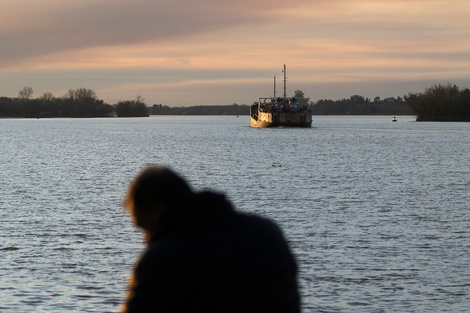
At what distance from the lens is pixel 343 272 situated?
61.5ft

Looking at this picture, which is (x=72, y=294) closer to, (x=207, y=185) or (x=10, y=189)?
(x=10, y=189)

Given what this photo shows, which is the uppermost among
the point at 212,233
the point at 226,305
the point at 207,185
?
Result: the point at 212,233

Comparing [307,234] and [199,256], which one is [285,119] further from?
[199,256]

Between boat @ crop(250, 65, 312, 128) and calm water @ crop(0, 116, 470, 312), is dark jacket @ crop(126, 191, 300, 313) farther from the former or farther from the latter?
boat @ crop(250, 65, 312, 128)

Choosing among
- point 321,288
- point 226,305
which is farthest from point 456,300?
point 226,305

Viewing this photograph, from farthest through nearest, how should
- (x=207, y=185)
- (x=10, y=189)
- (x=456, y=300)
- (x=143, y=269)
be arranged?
(x=207, y=185) < (x=10, y=189) < (x=456, y=300) < (x=143, y=269)

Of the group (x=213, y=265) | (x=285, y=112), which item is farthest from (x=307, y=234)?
(x=285, y=112)

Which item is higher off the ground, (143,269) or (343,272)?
(143,269)

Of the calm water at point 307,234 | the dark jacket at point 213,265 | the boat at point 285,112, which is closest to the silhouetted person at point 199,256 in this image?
the dark jacket at point 213,265

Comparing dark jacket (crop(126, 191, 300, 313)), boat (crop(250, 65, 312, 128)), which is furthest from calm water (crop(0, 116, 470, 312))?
boat (crop(250, 65, 312, 128))

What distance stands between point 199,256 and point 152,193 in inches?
14.1

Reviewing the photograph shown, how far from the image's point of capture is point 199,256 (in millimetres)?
4156

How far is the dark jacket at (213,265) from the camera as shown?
404 cm

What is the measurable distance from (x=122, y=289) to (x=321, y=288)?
371cm
